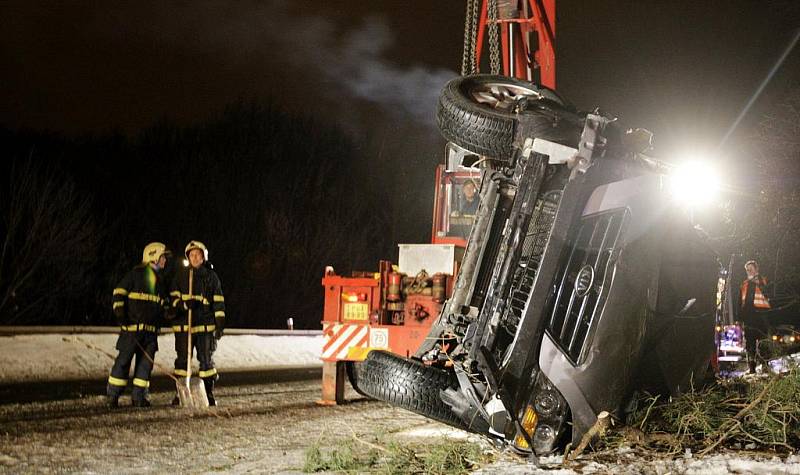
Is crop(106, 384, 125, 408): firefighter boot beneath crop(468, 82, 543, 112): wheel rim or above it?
beneath

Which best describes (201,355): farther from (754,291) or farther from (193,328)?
(754,291)

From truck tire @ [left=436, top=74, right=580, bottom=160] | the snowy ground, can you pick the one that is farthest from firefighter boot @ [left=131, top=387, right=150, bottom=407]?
truck tire @ [left=436, top=74, right=580, bottom=160]

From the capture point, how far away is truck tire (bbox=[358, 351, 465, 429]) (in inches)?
167

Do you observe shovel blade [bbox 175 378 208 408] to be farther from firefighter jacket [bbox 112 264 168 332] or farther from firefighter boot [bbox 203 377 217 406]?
firefighter jacket [bbox 112 264 168 332]

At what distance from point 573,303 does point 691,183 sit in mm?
976

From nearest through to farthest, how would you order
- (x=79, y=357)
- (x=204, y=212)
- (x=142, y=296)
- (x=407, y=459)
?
1. (x=407, y=459)
2. (x=142, y=296)
3. (x=79, y=357)
4. (x=204, y=212)

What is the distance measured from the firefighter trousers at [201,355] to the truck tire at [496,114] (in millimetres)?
4373

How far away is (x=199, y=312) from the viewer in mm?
8273

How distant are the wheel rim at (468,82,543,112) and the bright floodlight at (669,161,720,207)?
131 cm

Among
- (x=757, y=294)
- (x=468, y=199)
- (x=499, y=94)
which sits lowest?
(x=757, y=294)

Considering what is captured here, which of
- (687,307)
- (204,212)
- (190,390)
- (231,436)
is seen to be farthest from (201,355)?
(204,212)

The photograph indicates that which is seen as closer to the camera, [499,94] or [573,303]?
[573,303]

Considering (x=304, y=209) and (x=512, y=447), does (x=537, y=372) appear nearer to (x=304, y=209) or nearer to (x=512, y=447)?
(x=512, y=447)

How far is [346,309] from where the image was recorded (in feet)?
26.4
